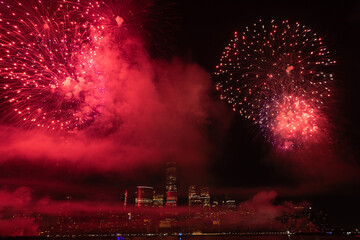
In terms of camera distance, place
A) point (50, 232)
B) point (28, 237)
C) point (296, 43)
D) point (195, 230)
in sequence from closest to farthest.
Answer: point (296, 43)
point (28, 237)
point (50, 232)
point (195, 230)

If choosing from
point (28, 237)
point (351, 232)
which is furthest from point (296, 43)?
point (351, 232)

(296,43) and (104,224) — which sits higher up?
(296,43)

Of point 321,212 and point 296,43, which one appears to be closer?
point 296,43

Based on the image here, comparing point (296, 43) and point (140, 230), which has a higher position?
point (296, 43)

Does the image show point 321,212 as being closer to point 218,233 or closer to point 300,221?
point 300,221

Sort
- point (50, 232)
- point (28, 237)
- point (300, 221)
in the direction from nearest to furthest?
1. point (28, 237)
2. point (50, 232)
3. point (300, 221)

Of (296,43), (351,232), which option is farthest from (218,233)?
(296,43)

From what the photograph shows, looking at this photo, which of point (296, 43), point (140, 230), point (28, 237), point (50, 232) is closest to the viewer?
point (296, 43)

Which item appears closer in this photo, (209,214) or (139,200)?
(139,200)

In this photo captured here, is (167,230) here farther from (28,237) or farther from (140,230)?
(28,237)
